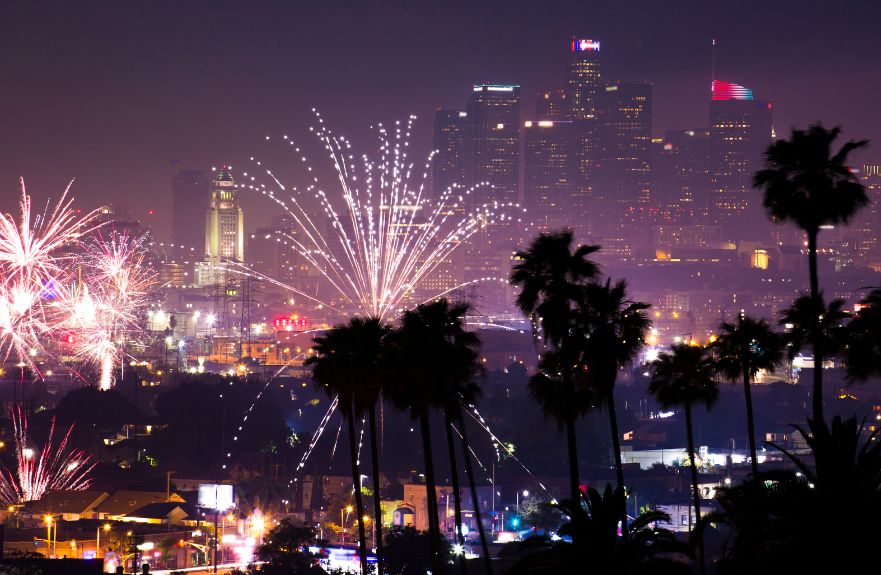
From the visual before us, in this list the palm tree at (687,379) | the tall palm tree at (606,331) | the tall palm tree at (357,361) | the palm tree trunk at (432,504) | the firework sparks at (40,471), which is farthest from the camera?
the firework sparks at (40,471)

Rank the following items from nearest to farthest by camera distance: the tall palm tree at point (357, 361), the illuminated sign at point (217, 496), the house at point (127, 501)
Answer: the tall palm tree at point (357, 361) < the house at point (127, 501) < the illuminated sign at point (217, 496)

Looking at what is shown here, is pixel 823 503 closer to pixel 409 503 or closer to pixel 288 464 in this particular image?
pixel 409 503

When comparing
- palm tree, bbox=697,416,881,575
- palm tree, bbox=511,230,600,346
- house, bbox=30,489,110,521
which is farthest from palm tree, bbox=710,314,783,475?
house, bbox=30,489,110,521

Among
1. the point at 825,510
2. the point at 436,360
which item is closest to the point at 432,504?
the point at 436,360

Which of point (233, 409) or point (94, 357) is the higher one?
point (94, 357)

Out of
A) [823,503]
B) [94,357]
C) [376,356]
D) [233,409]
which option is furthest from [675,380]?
[94,357]

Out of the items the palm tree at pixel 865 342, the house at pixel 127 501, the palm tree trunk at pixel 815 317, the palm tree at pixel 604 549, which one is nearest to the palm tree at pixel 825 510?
the palm tree at pixel 604 549

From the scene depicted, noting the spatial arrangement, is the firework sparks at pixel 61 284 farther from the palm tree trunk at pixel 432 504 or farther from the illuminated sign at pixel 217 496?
the palm tree trunk at pixel 432 504
